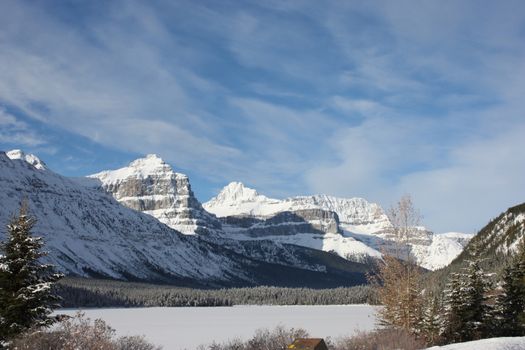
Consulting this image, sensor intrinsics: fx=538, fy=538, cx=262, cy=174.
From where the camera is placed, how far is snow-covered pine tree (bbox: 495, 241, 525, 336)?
113 feet

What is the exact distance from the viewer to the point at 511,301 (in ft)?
119

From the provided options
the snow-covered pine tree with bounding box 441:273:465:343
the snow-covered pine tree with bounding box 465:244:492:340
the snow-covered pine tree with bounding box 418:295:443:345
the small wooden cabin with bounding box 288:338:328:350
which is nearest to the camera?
the small wooden cabin with bounding box 288:338:328:350

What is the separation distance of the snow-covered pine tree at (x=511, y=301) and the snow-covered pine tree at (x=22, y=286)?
90.1 ft

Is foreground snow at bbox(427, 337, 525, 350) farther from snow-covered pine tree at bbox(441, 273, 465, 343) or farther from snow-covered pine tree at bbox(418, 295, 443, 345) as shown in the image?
snow-covered pine tree at bbox(441, 273, 465, 343)

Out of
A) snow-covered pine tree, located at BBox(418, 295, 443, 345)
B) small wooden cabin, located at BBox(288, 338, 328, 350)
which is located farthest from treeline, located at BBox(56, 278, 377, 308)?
small wooden cabin, located at BBox(288, 338, 328, 350)

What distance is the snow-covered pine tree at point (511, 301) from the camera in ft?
113

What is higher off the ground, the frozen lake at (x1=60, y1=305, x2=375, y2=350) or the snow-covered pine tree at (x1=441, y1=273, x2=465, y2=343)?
the snow-covered pine tree at (x1=441, y1=273, x2=465, y2=343)

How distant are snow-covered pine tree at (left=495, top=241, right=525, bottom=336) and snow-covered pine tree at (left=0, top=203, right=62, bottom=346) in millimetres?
27455

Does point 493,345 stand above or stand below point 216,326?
above

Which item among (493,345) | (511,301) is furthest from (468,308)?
(493,345)

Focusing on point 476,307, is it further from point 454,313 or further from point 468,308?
point 454,313

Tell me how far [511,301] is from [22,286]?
3036 cm

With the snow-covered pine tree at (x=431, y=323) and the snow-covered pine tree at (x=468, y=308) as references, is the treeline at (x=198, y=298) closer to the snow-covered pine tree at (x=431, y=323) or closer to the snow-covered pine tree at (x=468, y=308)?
the snow-covered pine tree at (x=468, y=308)

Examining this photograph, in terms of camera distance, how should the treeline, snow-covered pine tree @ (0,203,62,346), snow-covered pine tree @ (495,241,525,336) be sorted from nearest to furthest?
snow-covered pine tree @ (0,203,62,346) → snow-covered pine tree @ (495,241,525,336) → the treeline
